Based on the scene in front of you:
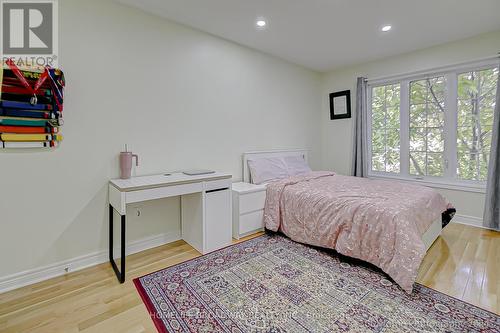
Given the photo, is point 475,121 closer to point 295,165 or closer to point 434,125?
point 434,125

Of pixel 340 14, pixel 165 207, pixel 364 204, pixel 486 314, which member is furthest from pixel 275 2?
pixel 486 314

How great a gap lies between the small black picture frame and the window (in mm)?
360

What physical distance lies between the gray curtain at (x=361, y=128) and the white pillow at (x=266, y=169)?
1.45 metres

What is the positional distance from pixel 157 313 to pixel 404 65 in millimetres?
4497

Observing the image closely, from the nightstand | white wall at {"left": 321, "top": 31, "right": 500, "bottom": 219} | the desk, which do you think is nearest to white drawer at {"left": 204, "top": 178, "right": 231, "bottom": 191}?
the desk

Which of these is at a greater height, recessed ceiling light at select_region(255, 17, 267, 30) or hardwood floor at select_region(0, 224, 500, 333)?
recessed ceiling light at select_region(255, 17, 267, 30)

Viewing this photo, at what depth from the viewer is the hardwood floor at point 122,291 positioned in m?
1.57

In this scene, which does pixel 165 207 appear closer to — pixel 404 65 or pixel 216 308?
pixel 216 308

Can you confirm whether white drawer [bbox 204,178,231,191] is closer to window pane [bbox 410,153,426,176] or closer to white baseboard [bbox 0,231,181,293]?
white baseboard [bbox 0,231,181,293]

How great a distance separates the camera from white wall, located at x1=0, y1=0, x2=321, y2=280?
2.03m

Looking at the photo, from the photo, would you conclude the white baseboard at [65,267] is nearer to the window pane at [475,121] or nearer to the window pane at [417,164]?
the window pane at [417,164]

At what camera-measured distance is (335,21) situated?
2.79 metres

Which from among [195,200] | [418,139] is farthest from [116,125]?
[418,139]

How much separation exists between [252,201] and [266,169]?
0.67m
